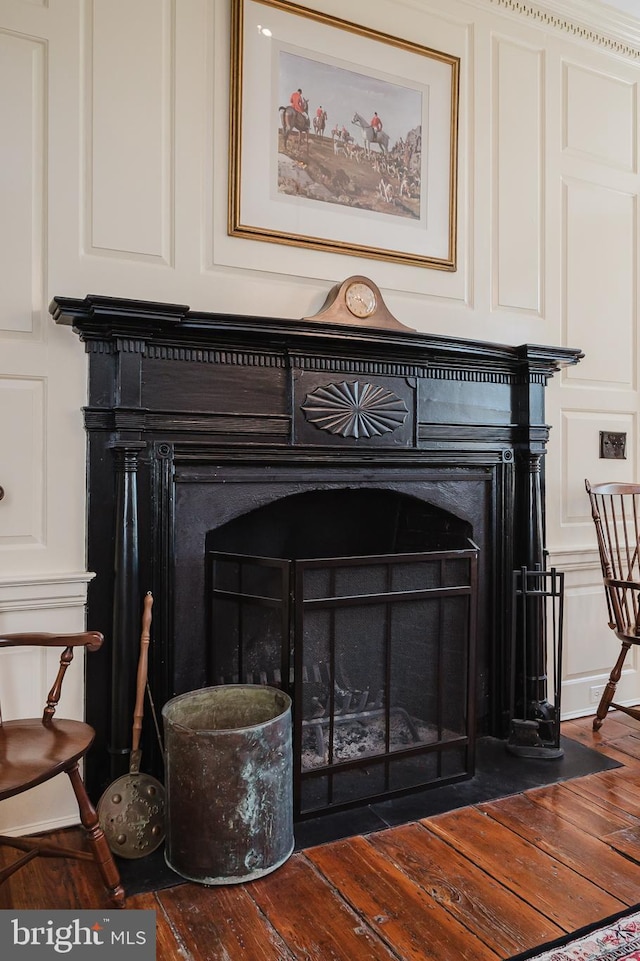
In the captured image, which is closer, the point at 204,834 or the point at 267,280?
the point at 204,834

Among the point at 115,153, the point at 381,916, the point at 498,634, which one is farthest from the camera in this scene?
the point at 498,634

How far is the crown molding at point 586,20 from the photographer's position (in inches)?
114

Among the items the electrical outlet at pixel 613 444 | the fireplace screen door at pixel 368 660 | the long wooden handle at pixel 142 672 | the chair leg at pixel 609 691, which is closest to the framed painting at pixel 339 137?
the electrical outlet at pixel 613 444

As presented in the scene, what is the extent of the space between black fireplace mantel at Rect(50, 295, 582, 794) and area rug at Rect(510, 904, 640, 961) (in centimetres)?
116

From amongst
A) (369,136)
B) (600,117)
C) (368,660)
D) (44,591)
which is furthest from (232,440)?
(600,117)

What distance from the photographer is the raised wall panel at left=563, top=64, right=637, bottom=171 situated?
3045mm

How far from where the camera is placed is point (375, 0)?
259 cm

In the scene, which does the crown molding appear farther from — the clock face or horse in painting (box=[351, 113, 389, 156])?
the clock face

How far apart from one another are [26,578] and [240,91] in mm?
1798

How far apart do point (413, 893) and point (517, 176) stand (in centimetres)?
275

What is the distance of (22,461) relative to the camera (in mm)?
2070

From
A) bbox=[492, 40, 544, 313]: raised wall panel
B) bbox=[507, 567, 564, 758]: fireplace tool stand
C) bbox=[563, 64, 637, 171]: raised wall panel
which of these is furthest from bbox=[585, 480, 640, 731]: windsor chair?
bbox=[563, 64, 637, 171]: raised wall panel

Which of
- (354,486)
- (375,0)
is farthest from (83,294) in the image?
(375,0)

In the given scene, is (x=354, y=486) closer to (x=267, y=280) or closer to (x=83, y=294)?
(x=267, y=280)
